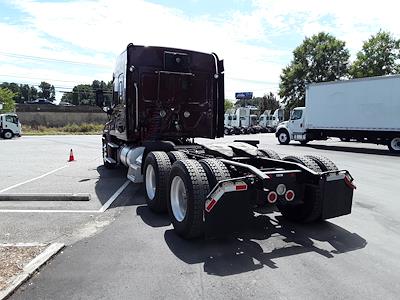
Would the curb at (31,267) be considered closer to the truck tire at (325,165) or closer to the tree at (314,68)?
the truck tire at (325,165)

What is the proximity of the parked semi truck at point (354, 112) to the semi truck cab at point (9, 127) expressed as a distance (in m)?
24.3

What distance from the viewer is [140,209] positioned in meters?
6.90

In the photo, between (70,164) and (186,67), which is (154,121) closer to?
(186,67)

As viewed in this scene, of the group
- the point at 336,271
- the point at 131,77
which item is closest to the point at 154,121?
the point at 131,77

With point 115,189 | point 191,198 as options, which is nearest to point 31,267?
point 191,198

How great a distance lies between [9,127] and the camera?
33656 mm

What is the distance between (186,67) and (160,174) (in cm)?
369

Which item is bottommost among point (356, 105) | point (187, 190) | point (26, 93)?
point (187, 190)

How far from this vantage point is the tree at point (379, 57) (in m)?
48.4

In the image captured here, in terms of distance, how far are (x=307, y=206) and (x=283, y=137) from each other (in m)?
21.6

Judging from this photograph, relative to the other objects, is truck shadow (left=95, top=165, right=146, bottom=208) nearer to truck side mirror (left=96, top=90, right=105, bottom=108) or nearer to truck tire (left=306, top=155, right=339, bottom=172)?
truck side mirror (left=96, top=90, right=105, bottom=108)

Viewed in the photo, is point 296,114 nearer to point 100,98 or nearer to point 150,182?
point 100,98

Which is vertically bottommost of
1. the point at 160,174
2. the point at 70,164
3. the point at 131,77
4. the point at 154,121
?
the point at 70,164

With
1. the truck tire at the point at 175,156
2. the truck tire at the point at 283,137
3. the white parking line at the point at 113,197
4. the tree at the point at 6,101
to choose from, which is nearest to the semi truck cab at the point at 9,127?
the truck tire at the point at 283,137
